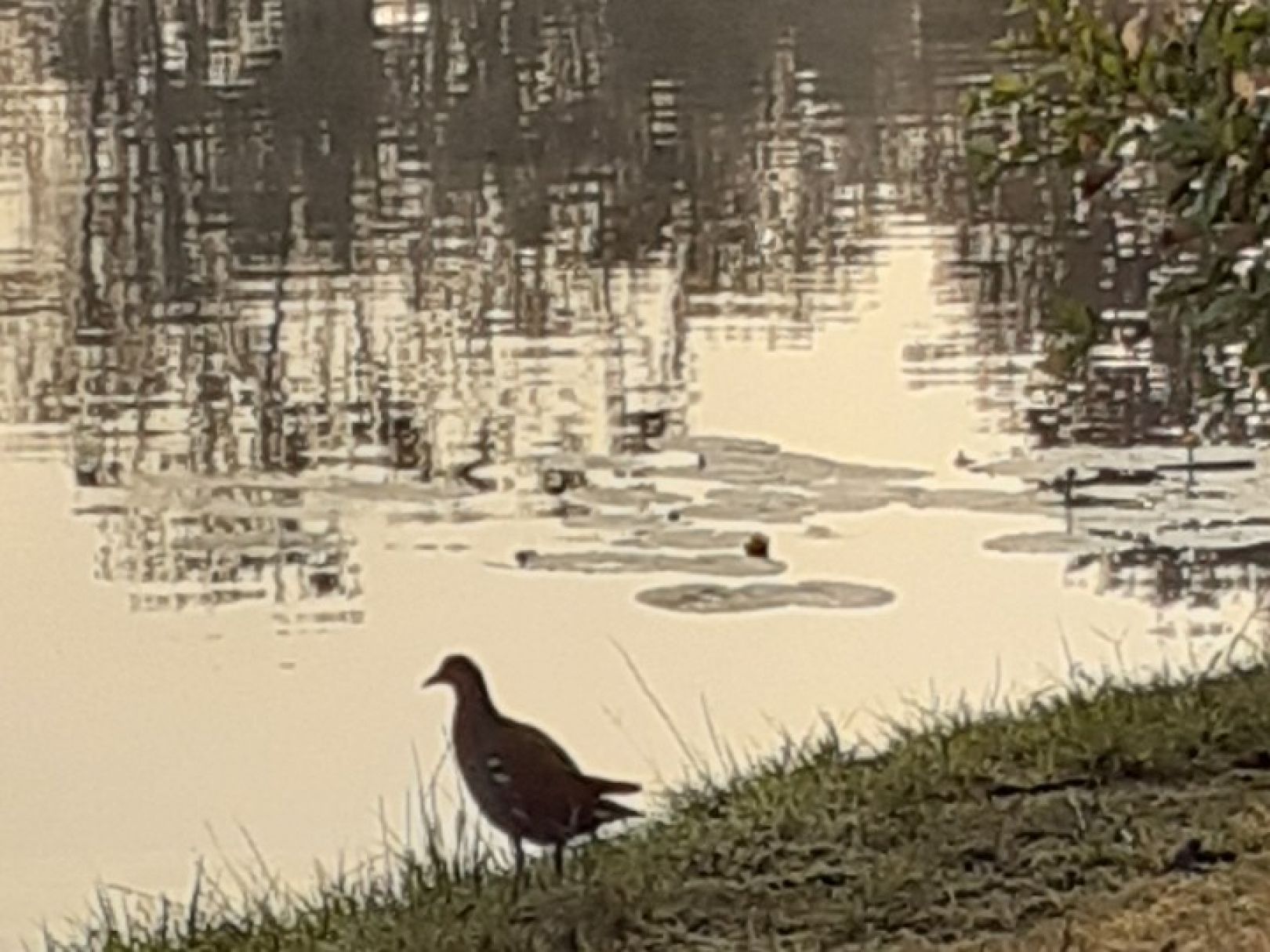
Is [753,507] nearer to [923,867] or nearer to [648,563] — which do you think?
[648,563]

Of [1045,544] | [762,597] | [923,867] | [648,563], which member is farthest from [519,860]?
[1045,544]

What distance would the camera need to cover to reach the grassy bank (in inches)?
132

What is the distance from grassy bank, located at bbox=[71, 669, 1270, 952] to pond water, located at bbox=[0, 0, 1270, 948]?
0.92m

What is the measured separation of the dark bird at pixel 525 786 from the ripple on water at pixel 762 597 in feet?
10.5

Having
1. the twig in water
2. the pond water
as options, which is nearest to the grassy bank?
the twig in water

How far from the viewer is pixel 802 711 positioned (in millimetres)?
6160

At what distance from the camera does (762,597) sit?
7230 mm

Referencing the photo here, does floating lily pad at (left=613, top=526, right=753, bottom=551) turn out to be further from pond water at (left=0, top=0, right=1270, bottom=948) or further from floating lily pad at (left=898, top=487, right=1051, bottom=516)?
floating lily pad at (left=898, top=487, right=1051, bottom=516)

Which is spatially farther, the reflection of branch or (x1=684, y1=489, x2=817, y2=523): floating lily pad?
the reflection of branch

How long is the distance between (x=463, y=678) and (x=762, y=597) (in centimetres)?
330

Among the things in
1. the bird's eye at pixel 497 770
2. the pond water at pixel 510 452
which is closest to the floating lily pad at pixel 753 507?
the pond water at pixel 510 452

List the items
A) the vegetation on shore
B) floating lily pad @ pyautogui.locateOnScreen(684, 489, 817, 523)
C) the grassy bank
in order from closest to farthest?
the grassy bank, the vegetation on shore, floating lily pad @ pyautogui.locateOnScreen(684, 489, 817, 523)

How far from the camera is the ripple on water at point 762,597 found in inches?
281

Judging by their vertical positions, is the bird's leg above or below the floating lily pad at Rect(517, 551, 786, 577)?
above
